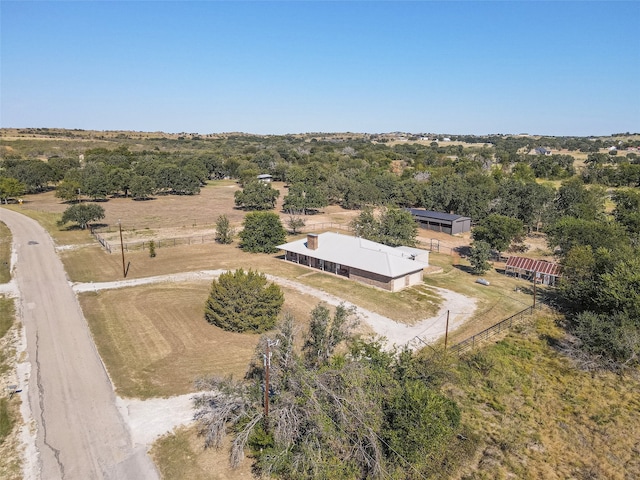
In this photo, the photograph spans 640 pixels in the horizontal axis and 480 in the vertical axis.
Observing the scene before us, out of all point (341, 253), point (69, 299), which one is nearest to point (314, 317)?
point (341, 253)

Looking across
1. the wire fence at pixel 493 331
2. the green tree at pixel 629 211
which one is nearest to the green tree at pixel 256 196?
the wire fence at pixel 493 331

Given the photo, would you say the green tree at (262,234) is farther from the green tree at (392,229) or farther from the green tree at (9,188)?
the green tree at (9,188)

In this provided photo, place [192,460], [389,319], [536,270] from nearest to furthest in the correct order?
[192,460], [389,319], [536,270]

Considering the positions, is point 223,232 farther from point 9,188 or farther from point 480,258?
point 9,188

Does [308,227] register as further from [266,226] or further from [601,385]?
[601,385]

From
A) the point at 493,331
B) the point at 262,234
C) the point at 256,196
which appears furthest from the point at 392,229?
the point at 256,196

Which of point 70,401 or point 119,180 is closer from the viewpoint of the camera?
point 70,401

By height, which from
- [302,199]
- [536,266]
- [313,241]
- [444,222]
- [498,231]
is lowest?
[444,222]
